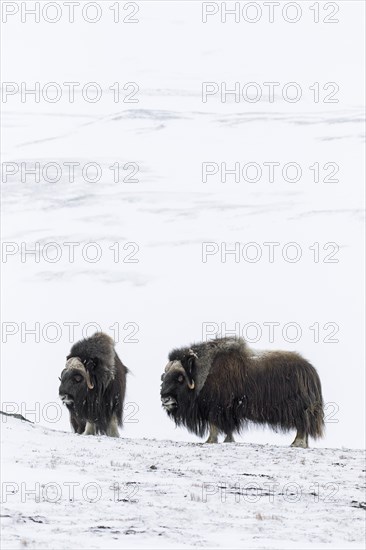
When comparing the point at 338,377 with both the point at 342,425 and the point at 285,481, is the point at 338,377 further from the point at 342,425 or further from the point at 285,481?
the point at 285,481

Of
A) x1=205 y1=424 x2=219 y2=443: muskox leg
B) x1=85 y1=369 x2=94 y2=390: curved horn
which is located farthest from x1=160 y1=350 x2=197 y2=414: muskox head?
x1=85 y1=369 x2=94 y2=390: curved horn

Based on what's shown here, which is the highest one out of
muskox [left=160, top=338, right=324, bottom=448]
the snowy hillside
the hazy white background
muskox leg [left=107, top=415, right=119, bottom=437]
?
the hazy white background

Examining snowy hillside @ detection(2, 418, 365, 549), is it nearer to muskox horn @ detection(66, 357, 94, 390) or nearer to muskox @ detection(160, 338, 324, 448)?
muskox @ detection(160, 338, 324, 448)

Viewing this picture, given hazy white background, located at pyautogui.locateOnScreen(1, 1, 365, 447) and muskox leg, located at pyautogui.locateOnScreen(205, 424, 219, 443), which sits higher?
hazy white background, located at pyautogui.locateOnScreen(1, 1, 365, 447)

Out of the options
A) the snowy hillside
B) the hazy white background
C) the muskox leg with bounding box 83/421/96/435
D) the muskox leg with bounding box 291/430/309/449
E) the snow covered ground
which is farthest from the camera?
the hazy white background

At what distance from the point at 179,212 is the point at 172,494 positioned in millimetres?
42349

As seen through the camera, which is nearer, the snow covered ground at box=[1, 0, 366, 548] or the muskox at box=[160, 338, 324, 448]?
the snow covered ground at box=[1, 0, 366, 548]

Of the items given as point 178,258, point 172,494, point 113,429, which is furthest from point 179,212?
point 172,494

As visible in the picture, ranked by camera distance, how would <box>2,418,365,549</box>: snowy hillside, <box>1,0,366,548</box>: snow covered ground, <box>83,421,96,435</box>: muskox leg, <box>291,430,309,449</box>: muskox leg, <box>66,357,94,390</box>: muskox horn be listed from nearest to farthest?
<box>2,418,365,549</box>: snowy hillside → <box>1,0,366,548</box>: snow covered ground → <box>291,430,309,449</box>: muskox leg → <box>66,357,94,390</box>: muskox horn → <box>83,421,96,435</box>: muskox leg

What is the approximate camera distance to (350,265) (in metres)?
42.5

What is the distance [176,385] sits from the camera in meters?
10.4

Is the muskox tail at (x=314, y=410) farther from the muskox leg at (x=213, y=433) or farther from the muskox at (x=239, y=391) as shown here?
the muskox leg at (x=213, y=433)

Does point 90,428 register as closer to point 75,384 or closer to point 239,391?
point 75,384

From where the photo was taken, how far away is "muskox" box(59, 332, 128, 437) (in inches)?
413
